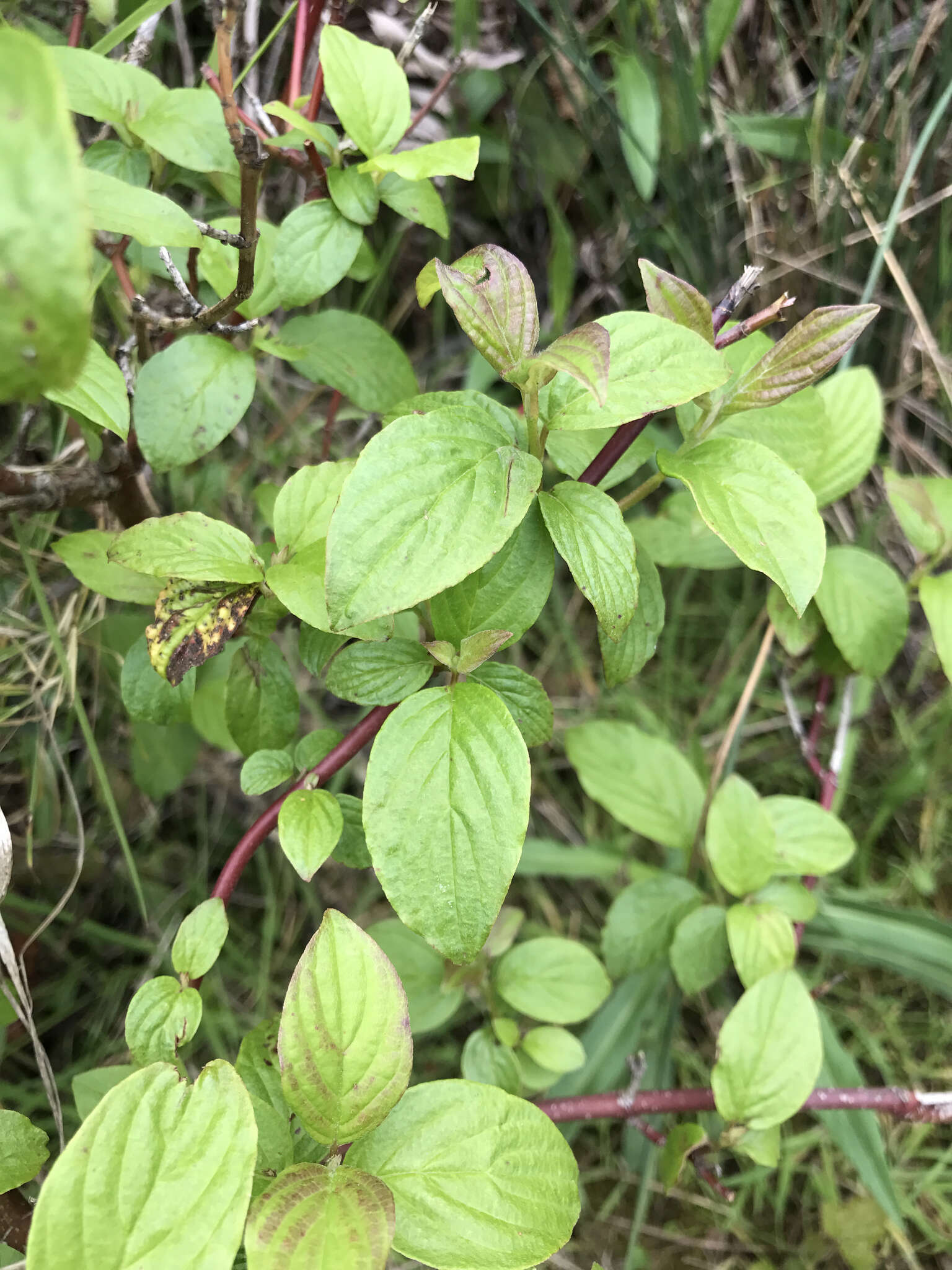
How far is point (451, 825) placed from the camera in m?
0.57

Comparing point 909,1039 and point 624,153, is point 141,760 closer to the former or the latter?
point 624,153

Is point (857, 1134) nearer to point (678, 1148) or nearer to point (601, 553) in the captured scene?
point (678, 1148)

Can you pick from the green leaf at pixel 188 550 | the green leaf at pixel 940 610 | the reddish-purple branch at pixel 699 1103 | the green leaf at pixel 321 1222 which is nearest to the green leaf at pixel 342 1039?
the green leaf at pixel 321 1222

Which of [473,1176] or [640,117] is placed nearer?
[473,1176]

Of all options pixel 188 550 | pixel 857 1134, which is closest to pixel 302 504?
pixel 188 550

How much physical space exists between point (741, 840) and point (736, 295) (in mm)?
626

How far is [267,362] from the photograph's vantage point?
1.27m

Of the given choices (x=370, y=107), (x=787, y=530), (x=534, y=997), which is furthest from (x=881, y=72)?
(x=534, y=997)

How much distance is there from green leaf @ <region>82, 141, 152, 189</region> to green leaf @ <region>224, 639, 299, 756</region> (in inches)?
17.3

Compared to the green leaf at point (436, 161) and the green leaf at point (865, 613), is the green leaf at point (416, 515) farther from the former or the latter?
the green leaf at point (865, 613)

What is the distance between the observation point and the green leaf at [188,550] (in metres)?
0.64

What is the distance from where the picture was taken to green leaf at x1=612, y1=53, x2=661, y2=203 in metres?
1.20

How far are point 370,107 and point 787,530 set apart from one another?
0.51m

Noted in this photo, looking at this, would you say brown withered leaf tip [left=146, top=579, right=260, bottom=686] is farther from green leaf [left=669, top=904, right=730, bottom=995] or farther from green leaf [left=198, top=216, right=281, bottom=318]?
green leaf [left=669, top=904, right=730, bottom=995]
